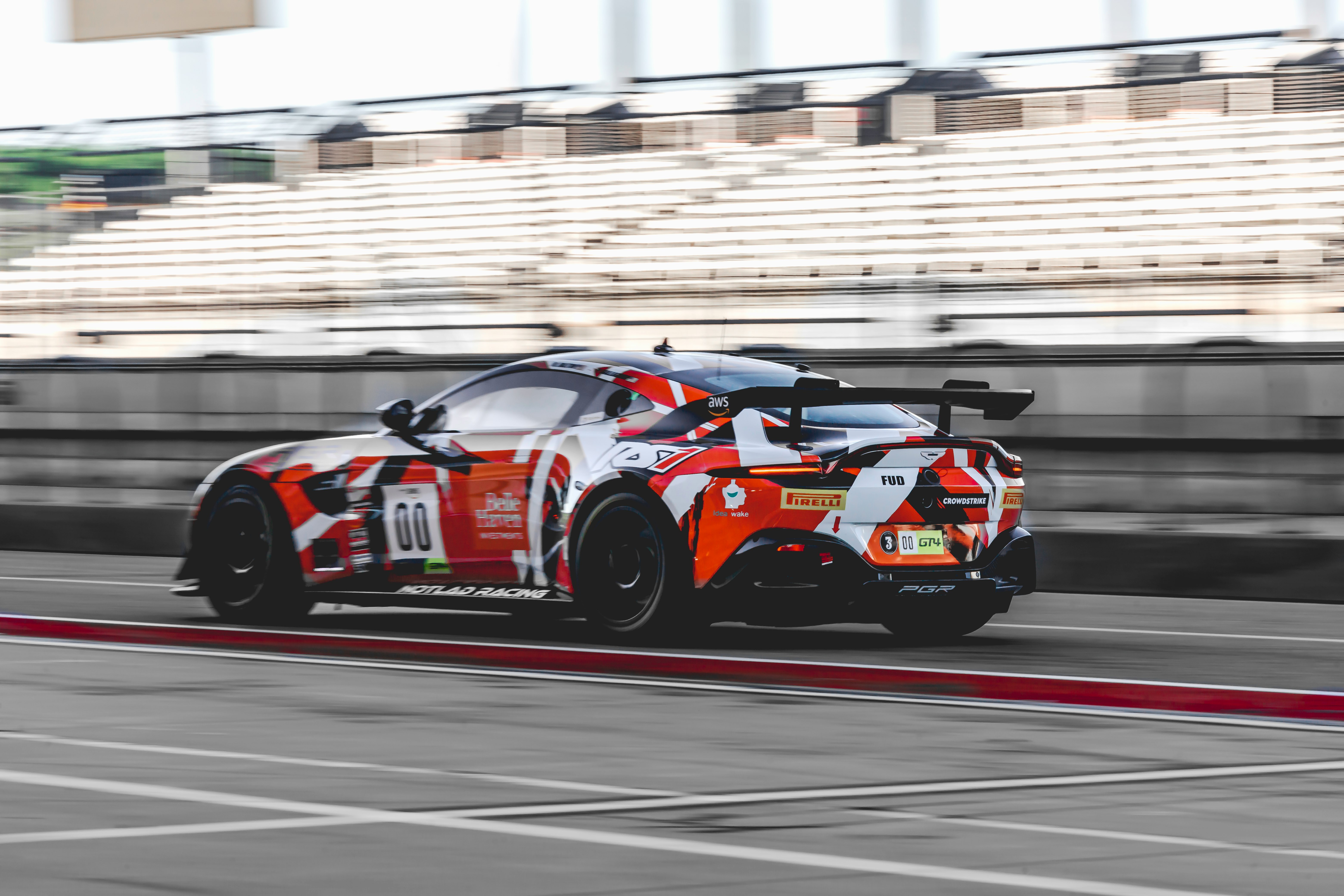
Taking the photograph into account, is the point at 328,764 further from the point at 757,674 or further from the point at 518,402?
the point at 518,402

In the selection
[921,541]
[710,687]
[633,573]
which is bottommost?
[710,687]

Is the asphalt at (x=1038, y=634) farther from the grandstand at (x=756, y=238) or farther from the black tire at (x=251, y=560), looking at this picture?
the grandstand at (x=756, y=238)

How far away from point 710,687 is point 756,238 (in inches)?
409

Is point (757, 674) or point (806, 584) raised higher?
point (806, 584)

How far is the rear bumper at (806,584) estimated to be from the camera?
9.36 metres

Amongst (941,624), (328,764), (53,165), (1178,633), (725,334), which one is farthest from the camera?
(53,165)

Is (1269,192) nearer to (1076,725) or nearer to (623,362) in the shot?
(623,362)

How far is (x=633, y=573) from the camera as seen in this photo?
9.74 metres

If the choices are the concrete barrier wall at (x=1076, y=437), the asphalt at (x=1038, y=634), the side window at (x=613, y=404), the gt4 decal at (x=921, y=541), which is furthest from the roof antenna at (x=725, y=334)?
the gt4 decal at (x=921, y=541)

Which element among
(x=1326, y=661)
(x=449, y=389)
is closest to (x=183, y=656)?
(x=449, y=389)

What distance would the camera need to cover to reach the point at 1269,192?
15812 millimetres

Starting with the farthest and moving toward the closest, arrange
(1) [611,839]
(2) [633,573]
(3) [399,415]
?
(3) [399,415]
(2) [633,573]
(1) [611,839]

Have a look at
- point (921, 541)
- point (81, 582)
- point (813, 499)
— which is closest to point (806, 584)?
Answer: point (813, 499)

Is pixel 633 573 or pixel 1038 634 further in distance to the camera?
pixel 1038 634
